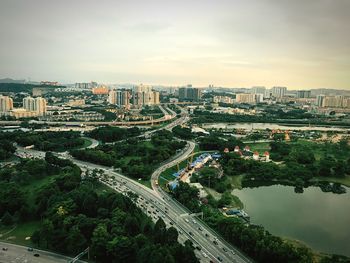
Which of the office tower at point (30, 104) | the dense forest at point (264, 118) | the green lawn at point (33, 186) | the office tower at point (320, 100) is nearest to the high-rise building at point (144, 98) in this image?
the dense forest at point (264, 118)

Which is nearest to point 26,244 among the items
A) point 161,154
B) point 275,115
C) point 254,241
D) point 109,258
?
point 109,258

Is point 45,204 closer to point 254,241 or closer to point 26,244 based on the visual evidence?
point 26,244

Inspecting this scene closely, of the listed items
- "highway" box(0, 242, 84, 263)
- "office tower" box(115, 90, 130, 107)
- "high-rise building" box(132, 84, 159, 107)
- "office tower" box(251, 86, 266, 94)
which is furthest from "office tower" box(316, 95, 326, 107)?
"highway" box(0, 242, 84, 263)

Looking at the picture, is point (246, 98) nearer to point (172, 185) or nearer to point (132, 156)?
point (132, 156)

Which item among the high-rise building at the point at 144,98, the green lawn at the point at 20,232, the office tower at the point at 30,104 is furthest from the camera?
the high-rise building at the point at 144,98

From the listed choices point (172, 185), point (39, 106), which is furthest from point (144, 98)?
point (172, 185)

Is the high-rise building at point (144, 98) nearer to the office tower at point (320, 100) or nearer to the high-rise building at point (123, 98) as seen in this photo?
the high-rise building at point (123, 98)
